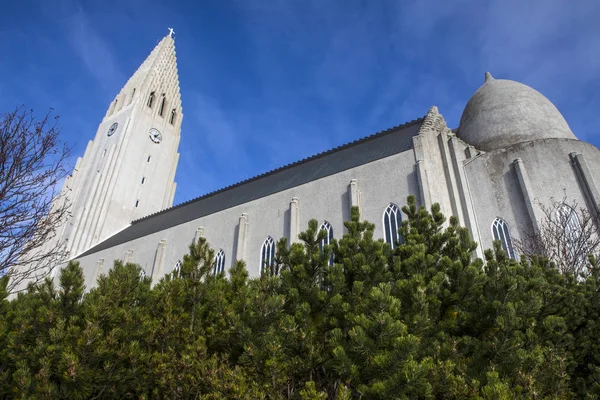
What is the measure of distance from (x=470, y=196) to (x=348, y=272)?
519 inches

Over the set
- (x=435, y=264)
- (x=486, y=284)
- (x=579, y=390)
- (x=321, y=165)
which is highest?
(x=321, y=165)

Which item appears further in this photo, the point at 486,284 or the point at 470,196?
the point at 470,196

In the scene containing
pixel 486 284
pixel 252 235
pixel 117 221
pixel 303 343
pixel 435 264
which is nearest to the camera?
pixel 303 343

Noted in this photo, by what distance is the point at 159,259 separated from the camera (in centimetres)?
2386

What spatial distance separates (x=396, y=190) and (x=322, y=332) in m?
12.3

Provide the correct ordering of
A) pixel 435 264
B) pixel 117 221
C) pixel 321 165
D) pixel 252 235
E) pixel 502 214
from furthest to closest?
1. pixel 117 221
2. pixel 321 165
3. pixel 252 235
4. pixel 502 214
5. pixel 435 264

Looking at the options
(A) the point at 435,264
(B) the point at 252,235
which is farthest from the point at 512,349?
(B) the point at 252,235

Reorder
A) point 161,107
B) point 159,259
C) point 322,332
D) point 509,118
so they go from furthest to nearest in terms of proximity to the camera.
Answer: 1. point 161,107
2. point 159,259
3. point 509,118
4. point 322,332

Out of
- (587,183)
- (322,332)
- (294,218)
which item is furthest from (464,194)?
(322,332)

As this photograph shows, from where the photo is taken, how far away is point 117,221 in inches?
1312

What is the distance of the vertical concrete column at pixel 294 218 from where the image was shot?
18766mm

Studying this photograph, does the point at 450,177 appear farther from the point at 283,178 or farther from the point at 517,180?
the point at 283,178

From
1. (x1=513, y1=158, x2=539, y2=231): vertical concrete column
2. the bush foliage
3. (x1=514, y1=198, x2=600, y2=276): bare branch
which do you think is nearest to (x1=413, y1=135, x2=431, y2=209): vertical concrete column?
(x1=514, y1=198, x2=600, y2=276): bare branch

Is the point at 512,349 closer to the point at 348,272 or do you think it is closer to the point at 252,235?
the point at 348,272
